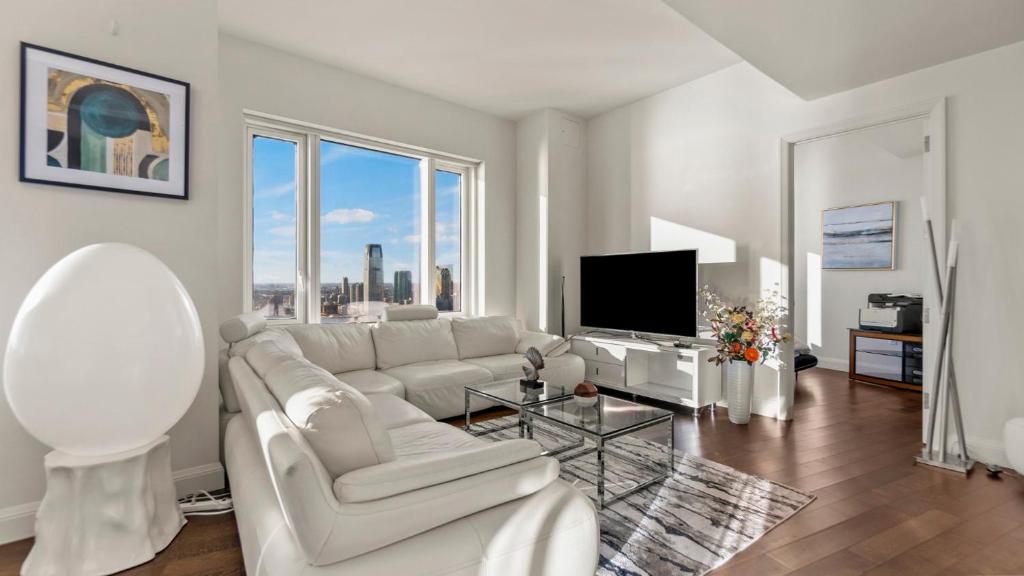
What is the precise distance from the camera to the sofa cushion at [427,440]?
7.14 feet

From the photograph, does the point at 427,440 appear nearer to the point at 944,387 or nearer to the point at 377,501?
the point at 377,501

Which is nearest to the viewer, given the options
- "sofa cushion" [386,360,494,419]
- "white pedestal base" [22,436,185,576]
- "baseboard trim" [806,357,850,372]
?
"white pedestal base" [22,436,185,576]

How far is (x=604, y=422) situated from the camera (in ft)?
8.32

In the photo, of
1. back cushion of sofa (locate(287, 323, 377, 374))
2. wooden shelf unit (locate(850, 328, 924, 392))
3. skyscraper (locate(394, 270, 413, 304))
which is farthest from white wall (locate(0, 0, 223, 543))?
wooden shelf unit (locate(850, 328, 924, 392))

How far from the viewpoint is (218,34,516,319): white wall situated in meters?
3.61

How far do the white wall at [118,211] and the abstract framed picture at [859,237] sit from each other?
6569 millimetres

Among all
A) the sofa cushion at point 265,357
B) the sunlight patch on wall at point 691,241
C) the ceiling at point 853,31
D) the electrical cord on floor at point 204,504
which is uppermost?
the ceiling at point 853,31

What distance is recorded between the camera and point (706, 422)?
375cm

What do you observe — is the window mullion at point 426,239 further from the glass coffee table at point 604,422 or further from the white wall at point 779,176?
the glass coffee table at point 604,422

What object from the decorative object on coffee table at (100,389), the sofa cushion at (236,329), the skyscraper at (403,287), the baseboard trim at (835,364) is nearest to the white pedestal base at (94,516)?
the decorative object on coffee table at (100,389)

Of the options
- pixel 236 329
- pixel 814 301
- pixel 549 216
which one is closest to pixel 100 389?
pixel 236 329

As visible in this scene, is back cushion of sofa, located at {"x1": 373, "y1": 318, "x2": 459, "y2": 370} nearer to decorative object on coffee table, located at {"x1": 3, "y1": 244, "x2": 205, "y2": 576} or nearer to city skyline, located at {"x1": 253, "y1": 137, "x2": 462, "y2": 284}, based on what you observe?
city skyline, located at {"x1": 253, "y1": 137, "x2": 462, "y2": 284}

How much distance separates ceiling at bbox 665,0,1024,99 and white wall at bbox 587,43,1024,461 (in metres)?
0.25

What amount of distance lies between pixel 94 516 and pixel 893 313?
21.4 feet
